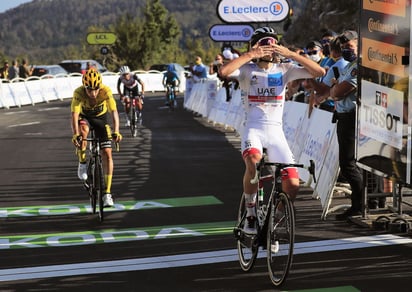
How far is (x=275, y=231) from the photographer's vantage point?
21.0 ft

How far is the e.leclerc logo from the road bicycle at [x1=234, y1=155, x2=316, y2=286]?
15.4 meters

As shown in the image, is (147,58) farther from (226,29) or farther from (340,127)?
(340,127)

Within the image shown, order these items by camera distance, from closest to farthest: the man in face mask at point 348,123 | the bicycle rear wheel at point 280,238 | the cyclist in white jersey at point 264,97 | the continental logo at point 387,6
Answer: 1. the bicycle rear wheel at point 280,238
2. the cyclist in white jersey at point 264,97
3. the continental logo at point 387,6
4. the man in face mask at point 348,123

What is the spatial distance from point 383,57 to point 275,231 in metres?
2.54

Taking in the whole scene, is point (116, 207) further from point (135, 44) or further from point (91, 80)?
point (135, 44)

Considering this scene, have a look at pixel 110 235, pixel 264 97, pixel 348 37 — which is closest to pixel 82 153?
pixel 110 235

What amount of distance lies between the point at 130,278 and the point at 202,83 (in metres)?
23.0

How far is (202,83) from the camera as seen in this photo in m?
29.5

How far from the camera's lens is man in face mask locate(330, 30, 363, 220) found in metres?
9.18

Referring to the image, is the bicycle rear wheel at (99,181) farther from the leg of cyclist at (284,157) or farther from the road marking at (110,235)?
the leg of cyclist at (284,157)

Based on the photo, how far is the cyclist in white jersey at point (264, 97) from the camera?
6.77 m

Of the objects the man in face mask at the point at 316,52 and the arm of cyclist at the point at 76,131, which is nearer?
the arm of cyclist at the point at 76,131

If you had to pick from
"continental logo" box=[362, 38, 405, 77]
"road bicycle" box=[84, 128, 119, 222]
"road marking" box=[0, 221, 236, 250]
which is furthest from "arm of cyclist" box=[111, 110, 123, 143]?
"continental logo" box=[362, 38, 405, 77]

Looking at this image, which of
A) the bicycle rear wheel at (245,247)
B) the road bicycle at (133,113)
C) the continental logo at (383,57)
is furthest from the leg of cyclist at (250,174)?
the road bicycle at (133,113)
